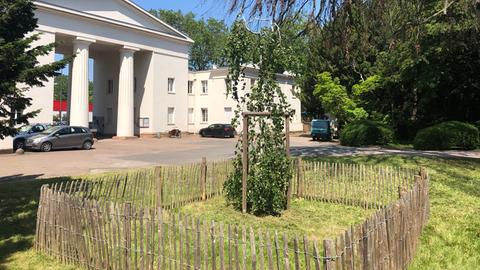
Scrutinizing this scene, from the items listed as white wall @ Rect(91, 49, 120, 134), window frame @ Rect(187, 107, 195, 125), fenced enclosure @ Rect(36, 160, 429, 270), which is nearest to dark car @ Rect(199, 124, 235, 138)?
window frame @ Rect(187, 107, 195, 125)

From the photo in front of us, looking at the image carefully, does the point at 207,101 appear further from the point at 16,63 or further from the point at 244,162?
the point at 16,63

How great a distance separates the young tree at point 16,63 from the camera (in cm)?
872

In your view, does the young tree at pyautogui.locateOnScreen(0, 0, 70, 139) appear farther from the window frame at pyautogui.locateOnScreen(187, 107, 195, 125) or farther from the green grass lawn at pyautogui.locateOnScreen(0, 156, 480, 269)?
the window frame at pyautogui.locateOnScreen(187, 107, 195, 125)

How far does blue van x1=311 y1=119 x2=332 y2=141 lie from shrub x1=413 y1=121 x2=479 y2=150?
49.4 ft

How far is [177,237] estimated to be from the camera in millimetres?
6254

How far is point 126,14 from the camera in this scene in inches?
1593

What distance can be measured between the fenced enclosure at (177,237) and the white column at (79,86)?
28.2m

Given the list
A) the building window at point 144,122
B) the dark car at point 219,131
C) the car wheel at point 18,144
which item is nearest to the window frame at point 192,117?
the dark car at point 219,131

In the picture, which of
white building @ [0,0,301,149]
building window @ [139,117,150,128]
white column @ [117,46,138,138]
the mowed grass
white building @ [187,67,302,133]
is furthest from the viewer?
white building @ [187,67,302,133]

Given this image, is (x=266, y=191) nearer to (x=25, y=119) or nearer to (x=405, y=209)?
(x=405, y=209)

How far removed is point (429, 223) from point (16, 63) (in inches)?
339

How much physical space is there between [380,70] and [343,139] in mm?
8282

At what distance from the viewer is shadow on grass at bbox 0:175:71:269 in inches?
291

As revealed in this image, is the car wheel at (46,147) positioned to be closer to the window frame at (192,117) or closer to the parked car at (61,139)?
the parked car at (61,139)
